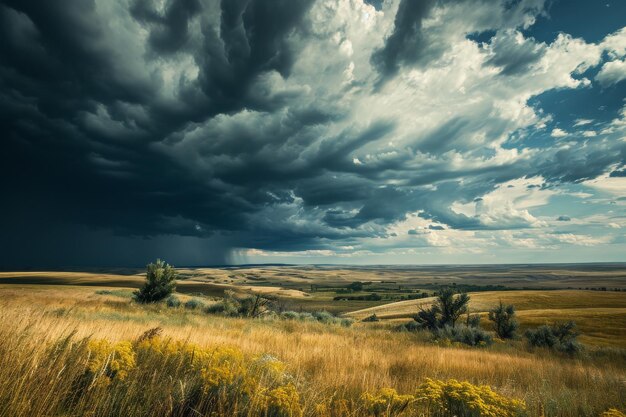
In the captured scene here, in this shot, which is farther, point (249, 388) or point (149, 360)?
point (149, 360)

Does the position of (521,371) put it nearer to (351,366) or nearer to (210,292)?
(351,366)

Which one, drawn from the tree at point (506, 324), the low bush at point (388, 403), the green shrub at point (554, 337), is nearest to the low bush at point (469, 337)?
the green shrub at point (554, 337)

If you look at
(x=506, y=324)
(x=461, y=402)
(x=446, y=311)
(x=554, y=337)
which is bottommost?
(x=506, y=324)

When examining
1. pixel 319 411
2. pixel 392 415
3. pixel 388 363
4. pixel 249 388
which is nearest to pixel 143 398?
pixel 249 388

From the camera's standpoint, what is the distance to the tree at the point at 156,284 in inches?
1132

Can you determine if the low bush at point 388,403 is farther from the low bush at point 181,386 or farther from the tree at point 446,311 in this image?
the tree at point 446,311

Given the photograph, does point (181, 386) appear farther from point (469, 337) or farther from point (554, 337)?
point (554, 337)

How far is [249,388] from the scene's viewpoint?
3.84 metres

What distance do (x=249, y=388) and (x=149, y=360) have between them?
1926 mm

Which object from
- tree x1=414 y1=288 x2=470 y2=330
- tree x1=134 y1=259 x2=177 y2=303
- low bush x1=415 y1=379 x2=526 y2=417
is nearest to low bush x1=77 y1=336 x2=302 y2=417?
low bush x1=415 y1=379 x2=526 y2=417

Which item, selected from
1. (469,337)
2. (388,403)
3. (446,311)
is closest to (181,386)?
(388,403)

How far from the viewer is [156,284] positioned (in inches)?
1152

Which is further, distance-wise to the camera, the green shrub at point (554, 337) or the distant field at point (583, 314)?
the distant field at point (583, 314)

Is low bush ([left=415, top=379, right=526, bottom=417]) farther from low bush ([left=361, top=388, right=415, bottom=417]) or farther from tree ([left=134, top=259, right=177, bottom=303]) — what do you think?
tree ([left=134, top=259, right=177, bottom=303])
